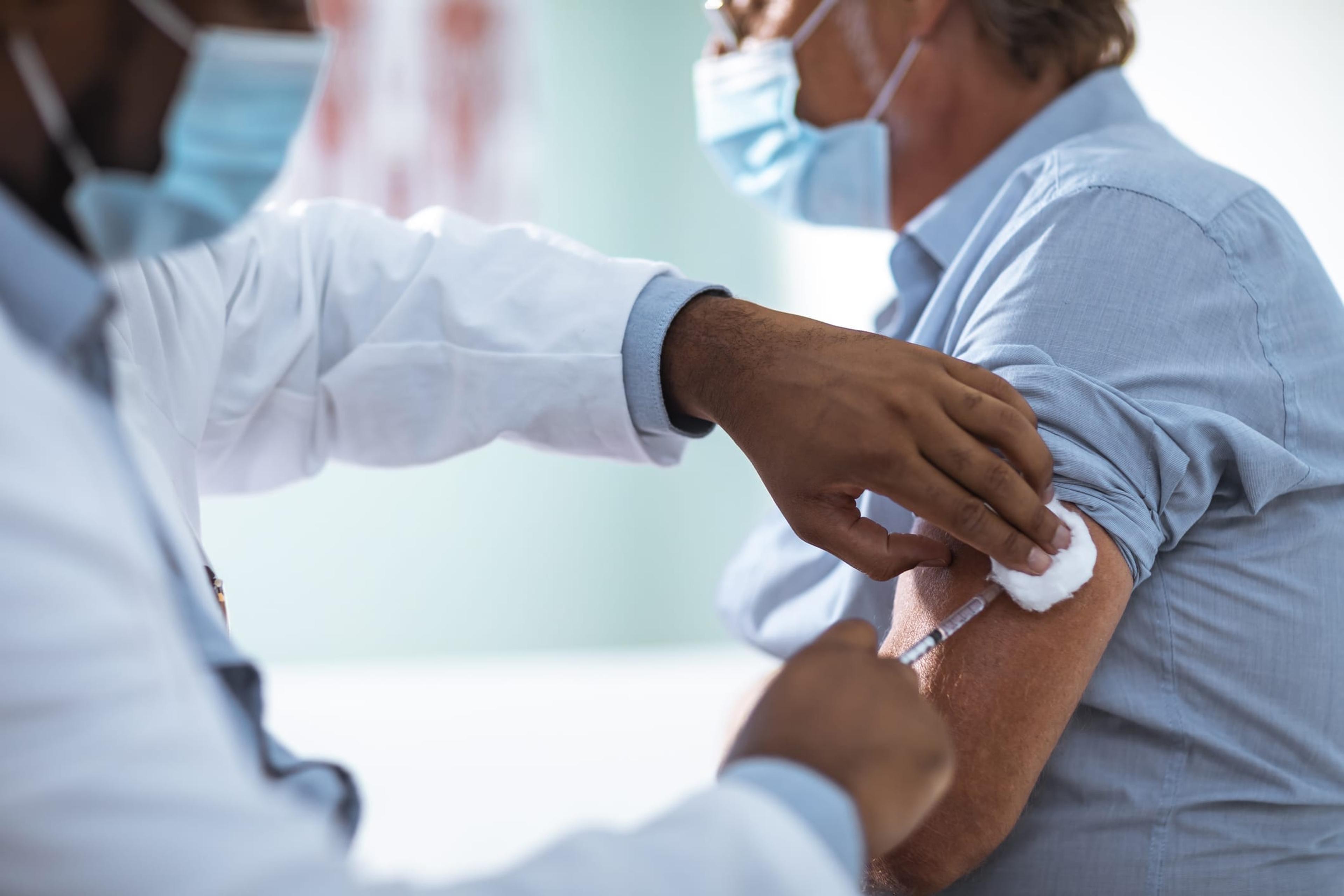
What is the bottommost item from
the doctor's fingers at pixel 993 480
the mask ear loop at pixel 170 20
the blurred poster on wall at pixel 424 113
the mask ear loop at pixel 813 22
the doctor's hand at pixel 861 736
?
the blurred poster on wall at pixel 424 113

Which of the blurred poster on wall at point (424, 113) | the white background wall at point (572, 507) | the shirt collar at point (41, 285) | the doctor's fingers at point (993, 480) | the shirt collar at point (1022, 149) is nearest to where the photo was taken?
the shirt collar at point (41, 285)

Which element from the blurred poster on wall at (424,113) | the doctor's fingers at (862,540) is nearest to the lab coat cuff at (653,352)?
the doctor's fingers at (862,540)

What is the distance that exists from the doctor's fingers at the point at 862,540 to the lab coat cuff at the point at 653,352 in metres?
0.20

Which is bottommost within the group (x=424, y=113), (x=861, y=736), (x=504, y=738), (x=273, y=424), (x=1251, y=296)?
(x=504, y=738)

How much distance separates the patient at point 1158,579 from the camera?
32.4 inches

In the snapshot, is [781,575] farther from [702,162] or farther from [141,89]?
[702,162]

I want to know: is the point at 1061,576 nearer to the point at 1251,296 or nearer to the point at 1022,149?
the point at 1251,296

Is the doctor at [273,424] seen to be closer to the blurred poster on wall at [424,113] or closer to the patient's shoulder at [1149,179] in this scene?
the patient's shoulder at [1149,179]

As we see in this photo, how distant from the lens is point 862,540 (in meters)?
0.86

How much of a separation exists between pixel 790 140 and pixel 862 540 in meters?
0.77

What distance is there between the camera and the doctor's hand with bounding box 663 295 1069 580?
2.54 ft

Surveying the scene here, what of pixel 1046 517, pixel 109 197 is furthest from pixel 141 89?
pixel 1046 517

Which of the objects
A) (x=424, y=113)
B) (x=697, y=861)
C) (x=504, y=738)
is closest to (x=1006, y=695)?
(x=697, y=861)

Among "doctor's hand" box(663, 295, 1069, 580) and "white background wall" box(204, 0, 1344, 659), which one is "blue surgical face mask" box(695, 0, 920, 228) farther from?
"white background wall" box(204, 0, 1344, 659)
